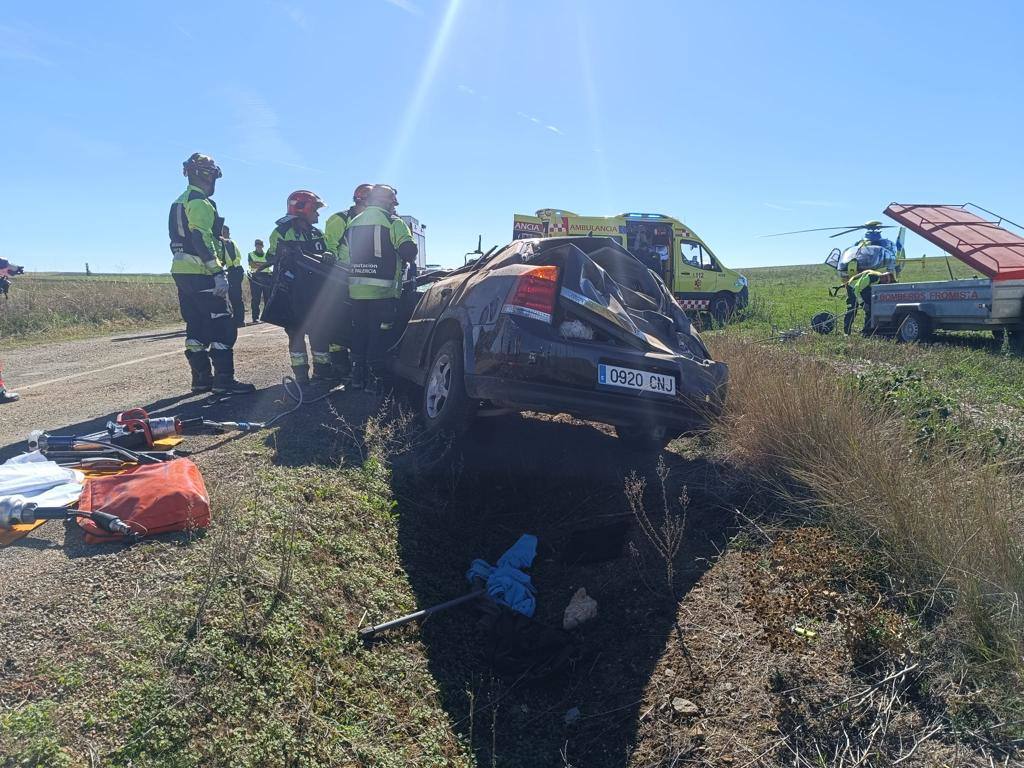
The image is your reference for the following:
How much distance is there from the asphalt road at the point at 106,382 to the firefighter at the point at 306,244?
0.49 metres

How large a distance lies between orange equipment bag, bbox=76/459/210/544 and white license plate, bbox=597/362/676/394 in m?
2.23

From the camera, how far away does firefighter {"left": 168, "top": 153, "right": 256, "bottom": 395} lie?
583 cm

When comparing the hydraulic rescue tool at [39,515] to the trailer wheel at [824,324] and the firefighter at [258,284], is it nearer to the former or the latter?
the firefighter at [258,284]

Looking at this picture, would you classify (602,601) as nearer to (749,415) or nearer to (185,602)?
(749,415)

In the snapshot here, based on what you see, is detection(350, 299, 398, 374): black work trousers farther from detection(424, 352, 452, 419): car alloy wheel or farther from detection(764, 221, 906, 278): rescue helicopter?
detection(764, 221, 906, 278): rescue helicopter

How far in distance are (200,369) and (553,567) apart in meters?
4.23

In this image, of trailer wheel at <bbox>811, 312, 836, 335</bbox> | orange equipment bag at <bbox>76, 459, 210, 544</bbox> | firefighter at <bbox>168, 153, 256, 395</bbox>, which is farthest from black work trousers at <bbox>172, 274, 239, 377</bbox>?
trailer wheel at <bbox>811, 312, 836, 335</bbox>

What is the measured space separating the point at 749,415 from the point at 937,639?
6.14 ft

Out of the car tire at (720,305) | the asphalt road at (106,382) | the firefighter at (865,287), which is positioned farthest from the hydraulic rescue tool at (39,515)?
the car tire at (720,305)

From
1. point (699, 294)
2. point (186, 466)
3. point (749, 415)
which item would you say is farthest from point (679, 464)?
point (699, 294)

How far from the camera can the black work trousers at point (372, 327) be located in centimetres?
605

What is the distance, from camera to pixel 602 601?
3.38m

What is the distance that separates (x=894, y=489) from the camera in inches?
116

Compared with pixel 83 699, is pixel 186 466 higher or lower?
higher
